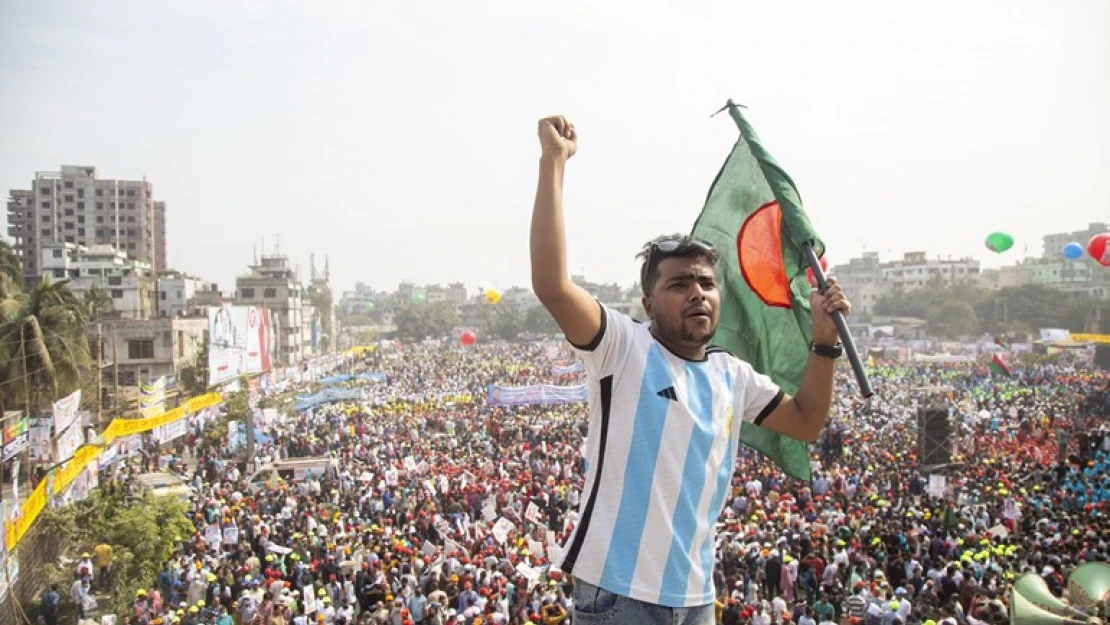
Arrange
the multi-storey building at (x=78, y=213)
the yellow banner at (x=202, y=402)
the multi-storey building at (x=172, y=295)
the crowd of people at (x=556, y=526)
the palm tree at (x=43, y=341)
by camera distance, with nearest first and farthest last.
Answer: the crowd of people at (x=556, y=526) < the palm tree at (x=43, y=341) < the yellow banner at (x=202, y=402) < the multi-storey building at (x=172, y=295) < the multi-storey building at (x=78, y=213)

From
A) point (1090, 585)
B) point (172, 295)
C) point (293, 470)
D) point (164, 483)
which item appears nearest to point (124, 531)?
point (164, 483)

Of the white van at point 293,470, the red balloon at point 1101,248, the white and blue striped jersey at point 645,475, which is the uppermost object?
the red balloon at point 1101,248

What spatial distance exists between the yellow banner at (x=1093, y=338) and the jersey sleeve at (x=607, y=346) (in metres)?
32.2

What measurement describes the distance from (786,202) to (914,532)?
895 cm

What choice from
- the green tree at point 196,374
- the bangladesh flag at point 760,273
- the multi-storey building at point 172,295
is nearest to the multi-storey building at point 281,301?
the multi-storey building at point 172,295

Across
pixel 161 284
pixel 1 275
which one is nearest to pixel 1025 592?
pixel 1 275

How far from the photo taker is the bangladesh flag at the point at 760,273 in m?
2.83

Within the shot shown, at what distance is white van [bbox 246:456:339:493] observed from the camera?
1555 cm

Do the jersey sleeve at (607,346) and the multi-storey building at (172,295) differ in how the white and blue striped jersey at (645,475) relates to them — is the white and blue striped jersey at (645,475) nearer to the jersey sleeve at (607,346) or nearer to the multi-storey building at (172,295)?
the jersey sleeve at (607,346)

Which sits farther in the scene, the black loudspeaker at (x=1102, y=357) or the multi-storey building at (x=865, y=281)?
the multi-storey building at (x=865, y=281)

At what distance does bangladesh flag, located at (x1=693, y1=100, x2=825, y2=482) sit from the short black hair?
802mm

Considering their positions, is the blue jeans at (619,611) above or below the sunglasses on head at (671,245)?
below

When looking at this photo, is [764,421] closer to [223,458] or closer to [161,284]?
[223,458]

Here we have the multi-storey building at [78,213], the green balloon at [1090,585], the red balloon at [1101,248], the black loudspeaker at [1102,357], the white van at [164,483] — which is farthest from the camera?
the multi-storey building at [78,213]
